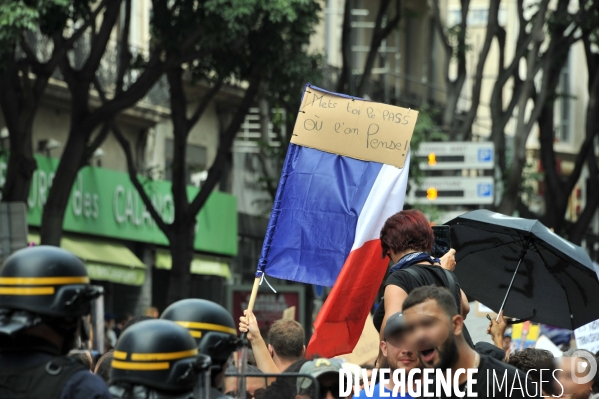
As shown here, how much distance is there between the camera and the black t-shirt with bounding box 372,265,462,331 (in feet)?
17.9

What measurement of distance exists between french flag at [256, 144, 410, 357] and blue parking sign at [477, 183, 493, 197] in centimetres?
1412

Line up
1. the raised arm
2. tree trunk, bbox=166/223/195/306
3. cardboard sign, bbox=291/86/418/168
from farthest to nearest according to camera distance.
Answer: tree trunk, bbox=166/223/195/306, cardboard sign, bbox=291/86/418/168, the raised arm

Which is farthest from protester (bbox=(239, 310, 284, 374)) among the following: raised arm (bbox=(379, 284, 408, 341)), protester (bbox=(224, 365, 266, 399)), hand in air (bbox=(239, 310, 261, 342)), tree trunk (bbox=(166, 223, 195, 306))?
tree trunk (bbox=(166, 223, 195, 306))

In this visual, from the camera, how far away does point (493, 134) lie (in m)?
22.6

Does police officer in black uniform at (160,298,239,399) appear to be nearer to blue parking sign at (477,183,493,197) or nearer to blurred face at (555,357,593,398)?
blurred face at (555,357,593,398)

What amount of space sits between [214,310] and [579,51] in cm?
4346

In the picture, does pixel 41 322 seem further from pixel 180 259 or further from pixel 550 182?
pixel 550 182

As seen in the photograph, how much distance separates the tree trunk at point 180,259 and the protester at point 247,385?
14.7m

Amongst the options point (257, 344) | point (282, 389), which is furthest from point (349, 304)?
point (282, 389)

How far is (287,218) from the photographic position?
7168 mm

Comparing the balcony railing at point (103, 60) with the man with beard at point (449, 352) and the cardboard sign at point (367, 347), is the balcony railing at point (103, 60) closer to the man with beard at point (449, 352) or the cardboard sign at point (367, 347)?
the cardboard sign at point (367, 347)

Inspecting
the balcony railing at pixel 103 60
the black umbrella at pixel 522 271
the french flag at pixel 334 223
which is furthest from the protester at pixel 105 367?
the balcony railing at pixel 103 60

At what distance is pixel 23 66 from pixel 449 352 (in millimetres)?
13603

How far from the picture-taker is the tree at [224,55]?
16.5m
